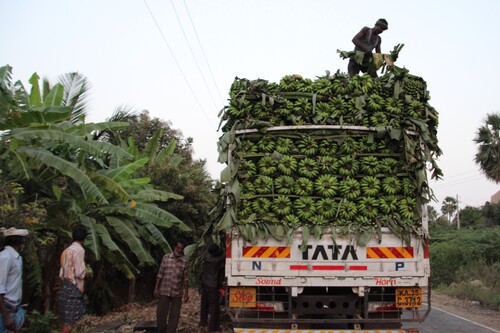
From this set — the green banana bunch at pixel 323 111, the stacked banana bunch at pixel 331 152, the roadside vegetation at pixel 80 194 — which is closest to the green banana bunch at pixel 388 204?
the stacked banana bunch at pixel 331 152

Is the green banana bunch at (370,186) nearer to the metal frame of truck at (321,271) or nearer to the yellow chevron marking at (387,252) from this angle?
the metal frame of truck at (321,271)

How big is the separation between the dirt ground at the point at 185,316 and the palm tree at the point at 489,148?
5.43 metres

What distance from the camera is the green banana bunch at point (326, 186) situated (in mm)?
6363

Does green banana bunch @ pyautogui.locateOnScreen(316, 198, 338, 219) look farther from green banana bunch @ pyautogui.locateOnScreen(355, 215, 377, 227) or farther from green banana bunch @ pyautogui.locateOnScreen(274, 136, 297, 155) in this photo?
green banana bunch @ pyautogui.locateOnScreen(274, 136, 297, 155)

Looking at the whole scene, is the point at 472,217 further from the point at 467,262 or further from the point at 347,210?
the point at 347,210

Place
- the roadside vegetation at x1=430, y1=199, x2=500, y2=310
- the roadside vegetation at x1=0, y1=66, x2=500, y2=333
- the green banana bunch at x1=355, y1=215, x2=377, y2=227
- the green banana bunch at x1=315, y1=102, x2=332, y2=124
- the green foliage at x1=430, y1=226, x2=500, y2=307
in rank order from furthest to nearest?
the green foliage at x1=430, y1=226, x2=500, y2=307 < the roadside vegetation at x1=430, y1=199, x2=500, y2=310 < the roadside vegetation at x1=0, y1=66, x2=500, y2=333 < the green banana bunch at x1=315, y1=102, x2=332, y2=124 < the green banana bunch at x1=355, y1=215, x2=377, y2=227

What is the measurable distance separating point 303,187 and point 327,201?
0.33 metres

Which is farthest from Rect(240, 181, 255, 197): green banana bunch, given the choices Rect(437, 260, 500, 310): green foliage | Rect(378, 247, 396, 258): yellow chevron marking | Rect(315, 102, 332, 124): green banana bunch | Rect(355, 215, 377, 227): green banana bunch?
Rect(437, 260, 500, 310): green foliage

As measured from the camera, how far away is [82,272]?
5.95 m

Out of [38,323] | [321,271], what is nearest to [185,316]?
[38,323]

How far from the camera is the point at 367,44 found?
27.5 ft

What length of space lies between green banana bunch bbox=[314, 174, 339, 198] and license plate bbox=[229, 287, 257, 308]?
56.8 inches

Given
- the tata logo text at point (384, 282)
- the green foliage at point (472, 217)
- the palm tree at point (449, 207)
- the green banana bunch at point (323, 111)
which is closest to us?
the tata logo text at point (384, 282)

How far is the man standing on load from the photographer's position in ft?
26.3
